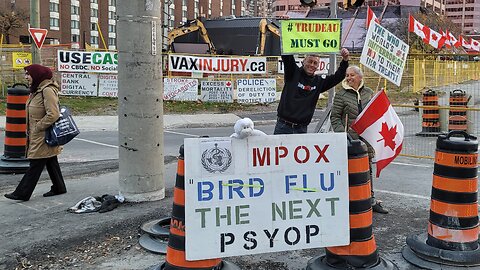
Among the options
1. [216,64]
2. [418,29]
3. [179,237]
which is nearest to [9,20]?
[216,64]

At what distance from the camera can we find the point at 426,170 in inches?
360

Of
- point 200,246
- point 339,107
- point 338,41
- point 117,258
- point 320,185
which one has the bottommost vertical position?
point 117,258

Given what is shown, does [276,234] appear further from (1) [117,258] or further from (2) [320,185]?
(1) [117,258]

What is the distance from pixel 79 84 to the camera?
67.8ft

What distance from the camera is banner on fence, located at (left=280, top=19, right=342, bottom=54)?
19.1ft

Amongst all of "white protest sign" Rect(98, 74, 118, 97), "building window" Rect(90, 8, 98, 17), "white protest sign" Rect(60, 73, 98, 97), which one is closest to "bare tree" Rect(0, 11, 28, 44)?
"building window" Rect(90, 8, 98, 17)

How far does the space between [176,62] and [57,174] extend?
45.3ft

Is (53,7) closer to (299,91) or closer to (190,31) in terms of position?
(190,31)

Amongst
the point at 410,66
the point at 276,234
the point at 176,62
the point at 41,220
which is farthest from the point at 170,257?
the point at 410,66

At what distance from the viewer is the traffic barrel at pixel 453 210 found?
462cm

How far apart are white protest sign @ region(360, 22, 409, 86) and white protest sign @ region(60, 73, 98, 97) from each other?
14488 millimetres

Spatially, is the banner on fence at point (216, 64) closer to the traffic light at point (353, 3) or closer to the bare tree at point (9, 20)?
the traffic light at point (353, 3)

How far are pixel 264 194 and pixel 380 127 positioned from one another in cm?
222

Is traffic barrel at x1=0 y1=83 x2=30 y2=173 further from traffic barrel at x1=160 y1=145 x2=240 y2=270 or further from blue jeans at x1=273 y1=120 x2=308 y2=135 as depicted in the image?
traffic barrel at x1=160 y1=145 x2=240 y2=270
